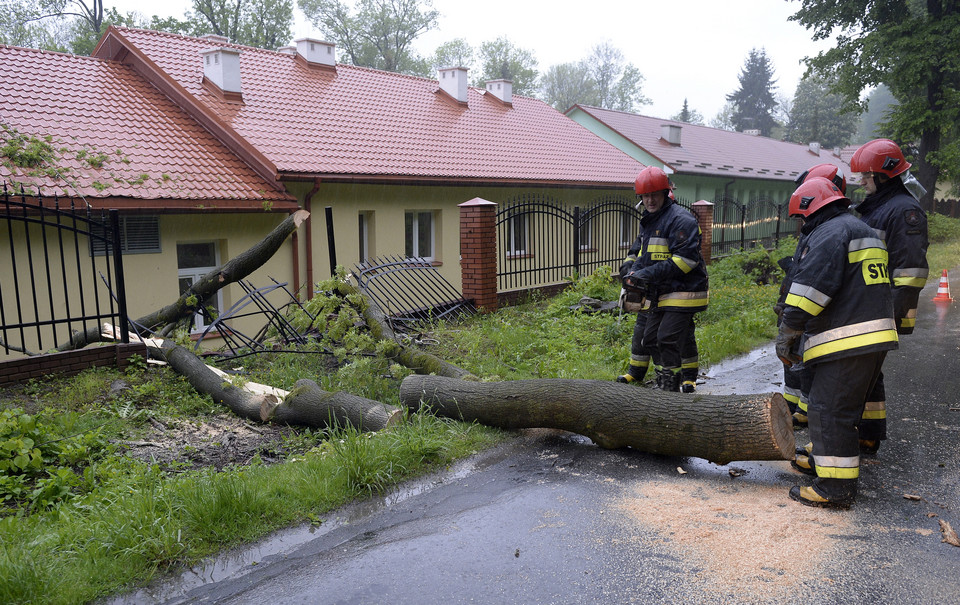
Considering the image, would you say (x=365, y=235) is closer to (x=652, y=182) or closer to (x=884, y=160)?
(x=652, y=182)

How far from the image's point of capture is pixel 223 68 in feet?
43.0

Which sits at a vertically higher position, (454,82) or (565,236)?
(454,82)

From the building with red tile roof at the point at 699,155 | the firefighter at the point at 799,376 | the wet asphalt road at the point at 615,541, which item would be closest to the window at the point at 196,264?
the wet asphalt road at the point at 615,541

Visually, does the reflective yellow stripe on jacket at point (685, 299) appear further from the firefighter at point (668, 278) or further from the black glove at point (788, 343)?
the black glove at point (788, 343)

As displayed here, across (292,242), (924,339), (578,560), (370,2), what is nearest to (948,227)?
(924,339)

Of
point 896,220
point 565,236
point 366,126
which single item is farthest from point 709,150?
point 896,220

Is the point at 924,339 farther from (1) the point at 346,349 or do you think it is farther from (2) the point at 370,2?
(2) the point at 370,2

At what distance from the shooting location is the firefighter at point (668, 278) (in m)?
5.56

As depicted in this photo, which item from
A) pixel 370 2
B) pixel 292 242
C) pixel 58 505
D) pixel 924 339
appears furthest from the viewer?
pixel 370 2

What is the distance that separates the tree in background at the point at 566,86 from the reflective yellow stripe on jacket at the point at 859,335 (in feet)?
213

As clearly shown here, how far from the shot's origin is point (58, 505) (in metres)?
3.97

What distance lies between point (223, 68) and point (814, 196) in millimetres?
12114

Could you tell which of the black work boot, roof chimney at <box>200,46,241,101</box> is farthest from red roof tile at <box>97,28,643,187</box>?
the black work boot

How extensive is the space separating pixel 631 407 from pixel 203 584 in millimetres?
2678
